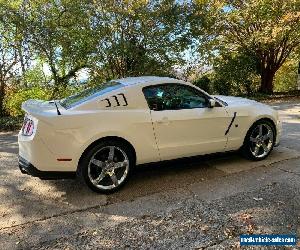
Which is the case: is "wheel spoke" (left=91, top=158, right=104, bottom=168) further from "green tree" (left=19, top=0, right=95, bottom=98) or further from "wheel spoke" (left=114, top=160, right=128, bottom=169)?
"green tree" (left=19, top=0, right=95, bottom=98)

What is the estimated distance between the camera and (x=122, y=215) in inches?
168

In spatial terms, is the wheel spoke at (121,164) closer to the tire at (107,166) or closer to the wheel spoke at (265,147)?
the tire at (107,166)

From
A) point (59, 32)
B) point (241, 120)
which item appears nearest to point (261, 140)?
point (241, 120)

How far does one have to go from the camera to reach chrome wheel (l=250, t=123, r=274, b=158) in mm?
5930

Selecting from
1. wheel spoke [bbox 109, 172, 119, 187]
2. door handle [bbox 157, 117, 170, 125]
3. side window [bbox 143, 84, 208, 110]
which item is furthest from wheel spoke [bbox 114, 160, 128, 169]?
side window [bbox 143, 84, 208, 110]

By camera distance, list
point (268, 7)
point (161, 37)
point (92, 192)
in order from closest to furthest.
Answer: point (92, 192) < point (161, 37) < point (268, 7)

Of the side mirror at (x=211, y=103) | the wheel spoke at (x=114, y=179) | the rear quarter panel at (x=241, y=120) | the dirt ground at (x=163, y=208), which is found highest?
the side mirror at (x=211, y=103)

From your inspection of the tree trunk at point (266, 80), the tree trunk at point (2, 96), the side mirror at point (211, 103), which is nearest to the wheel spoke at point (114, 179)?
the side mirror at point (211, 103)

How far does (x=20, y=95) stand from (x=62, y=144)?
29.2 feet

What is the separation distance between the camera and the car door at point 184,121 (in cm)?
510

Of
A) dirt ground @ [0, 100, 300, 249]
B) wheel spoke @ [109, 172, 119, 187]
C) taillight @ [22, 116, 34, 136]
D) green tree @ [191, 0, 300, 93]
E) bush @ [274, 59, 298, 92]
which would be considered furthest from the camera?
bush @ [274, 59, 298, 92]

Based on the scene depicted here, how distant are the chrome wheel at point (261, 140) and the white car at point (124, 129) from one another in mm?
59

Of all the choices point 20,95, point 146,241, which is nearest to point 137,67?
point 20,95

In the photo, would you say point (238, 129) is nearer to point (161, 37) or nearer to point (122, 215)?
point (122, 215)
